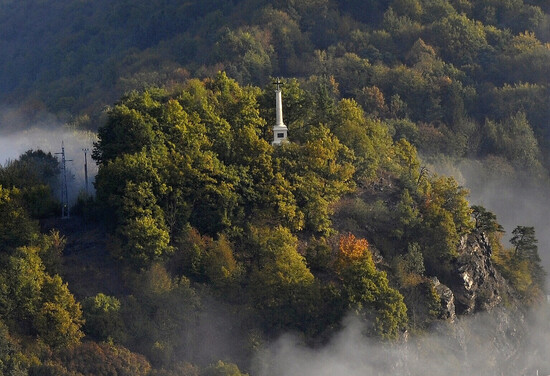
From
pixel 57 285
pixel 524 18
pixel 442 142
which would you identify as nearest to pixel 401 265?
pixel 57 285

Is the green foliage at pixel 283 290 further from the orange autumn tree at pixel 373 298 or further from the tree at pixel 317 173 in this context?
the tree at pixel 317 173

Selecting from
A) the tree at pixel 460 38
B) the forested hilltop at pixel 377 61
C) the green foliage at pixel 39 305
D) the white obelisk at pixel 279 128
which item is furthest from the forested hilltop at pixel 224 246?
the tree at pixel 460 38

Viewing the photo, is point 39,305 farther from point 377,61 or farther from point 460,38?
point 460,38

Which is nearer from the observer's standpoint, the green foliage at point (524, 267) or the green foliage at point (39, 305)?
the green foliage at point (39, 305)

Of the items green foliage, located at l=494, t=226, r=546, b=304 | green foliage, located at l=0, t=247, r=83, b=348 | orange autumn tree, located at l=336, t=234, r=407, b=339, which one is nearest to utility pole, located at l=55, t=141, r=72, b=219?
green foliage, located at l=0, t=247, r=83, b=348

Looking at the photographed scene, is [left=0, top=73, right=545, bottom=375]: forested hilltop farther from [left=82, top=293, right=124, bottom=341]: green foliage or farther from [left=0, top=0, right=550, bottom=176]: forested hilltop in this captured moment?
[left=0, top=0, right=550, bottom=176]: forested hilltop

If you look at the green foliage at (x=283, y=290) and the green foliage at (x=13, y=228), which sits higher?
the green foliage at (x=13, y=228)

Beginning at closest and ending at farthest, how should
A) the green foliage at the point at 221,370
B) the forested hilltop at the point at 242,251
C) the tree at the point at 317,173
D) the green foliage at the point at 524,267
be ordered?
the green foliage at the point at 221,370
the forested hilltop at the point at 242,251
the tree at the point at 317,173
the green foliage at the point at 524,267
